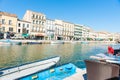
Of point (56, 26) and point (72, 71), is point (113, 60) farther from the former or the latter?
point (56, 26)

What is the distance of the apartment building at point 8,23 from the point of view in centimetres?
4590

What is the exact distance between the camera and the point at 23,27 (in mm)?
51750

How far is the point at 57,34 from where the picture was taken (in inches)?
2790

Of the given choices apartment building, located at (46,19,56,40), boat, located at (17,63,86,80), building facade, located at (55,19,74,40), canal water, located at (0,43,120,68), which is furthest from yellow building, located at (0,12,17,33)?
boat, located at (17,63,86,80)

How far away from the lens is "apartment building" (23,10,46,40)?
56.9 m

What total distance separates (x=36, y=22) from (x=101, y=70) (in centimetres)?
5592

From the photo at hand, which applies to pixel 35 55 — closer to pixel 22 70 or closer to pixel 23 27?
pixel 22 70

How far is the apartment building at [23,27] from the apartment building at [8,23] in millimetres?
1799

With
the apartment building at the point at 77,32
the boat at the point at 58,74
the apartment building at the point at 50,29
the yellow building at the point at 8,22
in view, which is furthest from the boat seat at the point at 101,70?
the apartment building at the point at 77,32

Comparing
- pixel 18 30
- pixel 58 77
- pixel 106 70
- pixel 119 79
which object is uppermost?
pixel 18 30

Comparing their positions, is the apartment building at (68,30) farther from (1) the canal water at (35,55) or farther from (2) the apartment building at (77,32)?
(1) the canal water at (35,55)

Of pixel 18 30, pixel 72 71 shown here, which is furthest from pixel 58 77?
pixel 18 30

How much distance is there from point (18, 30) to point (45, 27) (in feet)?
48.0

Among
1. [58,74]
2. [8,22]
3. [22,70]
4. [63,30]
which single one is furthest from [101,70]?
[63,30]
